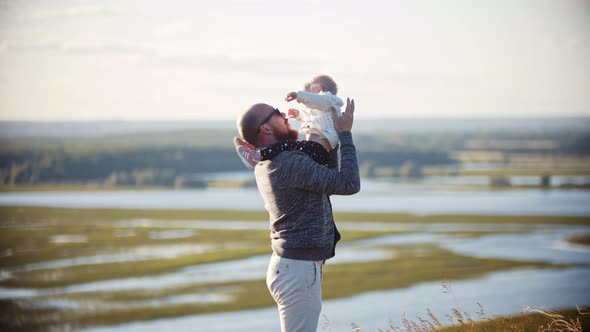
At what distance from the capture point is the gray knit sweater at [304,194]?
16.9 feet

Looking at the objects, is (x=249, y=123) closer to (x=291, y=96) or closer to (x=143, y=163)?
(x=291, y=96)

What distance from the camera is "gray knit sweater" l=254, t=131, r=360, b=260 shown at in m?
5.14

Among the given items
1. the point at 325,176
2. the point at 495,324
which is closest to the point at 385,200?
the point at 495,324

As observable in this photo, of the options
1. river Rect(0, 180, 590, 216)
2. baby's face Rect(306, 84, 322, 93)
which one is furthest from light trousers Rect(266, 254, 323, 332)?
river Rect(0, 180, 590, 216)

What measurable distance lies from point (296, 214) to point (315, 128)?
1.92 ft

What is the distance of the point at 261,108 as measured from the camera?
5.26 meters

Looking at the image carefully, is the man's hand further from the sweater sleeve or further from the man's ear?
the man's ear

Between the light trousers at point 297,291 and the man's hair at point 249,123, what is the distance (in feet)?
2.75

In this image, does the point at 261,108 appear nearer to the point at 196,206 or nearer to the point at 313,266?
the point at 313,266

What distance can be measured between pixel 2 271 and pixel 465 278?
18.4 meters

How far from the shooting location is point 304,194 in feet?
17.3

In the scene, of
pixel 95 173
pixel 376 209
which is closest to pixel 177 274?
pixel 376 209

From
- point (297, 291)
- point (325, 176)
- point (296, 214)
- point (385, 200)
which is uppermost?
point (325, 176)

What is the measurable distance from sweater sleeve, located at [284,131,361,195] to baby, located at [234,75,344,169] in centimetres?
13
